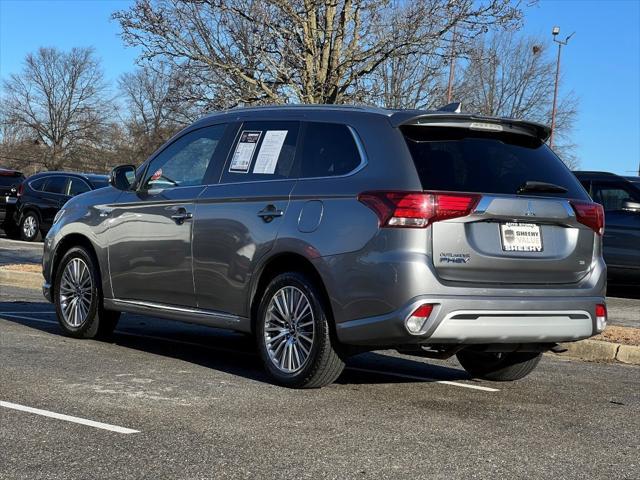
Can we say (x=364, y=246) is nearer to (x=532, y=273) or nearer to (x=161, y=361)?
(x=532, y=273)

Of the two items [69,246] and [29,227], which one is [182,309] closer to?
[69,246]

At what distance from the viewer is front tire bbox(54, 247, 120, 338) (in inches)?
314

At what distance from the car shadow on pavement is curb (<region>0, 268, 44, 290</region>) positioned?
9.20ft

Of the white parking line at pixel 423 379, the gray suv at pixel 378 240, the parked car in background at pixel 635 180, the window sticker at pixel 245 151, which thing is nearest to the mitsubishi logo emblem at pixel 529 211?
the gray suv at pixel 378 240

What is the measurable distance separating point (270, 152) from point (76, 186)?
55.5ft

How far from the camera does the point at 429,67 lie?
A: 15078 millimetres

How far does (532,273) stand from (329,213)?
129 cm

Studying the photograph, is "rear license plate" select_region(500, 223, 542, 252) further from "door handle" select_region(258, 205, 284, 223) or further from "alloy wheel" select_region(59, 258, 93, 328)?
"alloy wheel" select_region(59, 258, 93, 328)

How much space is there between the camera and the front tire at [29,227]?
23.2m

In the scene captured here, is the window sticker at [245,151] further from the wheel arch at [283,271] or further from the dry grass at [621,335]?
the dry grass at [621,335]

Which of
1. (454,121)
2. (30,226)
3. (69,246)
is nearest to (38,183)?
(30,226)

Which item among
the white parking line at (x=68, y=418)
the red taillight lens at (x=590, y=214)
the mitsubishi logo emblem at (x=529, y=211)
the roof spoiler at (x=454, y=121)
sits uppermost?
the roof spoiler at (x=454, y=121)

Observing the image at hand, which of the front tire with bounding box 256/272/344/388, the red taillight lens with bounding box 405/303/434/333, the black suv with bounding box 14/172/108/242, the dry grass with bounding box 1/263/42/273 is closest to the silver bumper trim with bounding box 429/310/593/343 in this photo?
the red taillight lens with bounding box 405/303/434/333

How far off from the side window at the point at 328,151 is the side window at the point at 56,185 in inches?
689
